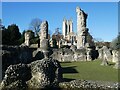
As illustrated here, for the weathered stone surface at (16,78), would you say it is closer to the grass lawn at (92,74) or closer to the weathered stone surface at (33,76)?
the weathered stone surface at (33,76)

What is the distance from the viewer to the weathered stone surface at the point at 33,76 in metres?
8.12

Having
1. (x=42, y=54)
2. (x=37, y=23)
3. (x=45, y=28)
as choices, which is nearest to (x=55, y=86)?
(x=42, y=54)

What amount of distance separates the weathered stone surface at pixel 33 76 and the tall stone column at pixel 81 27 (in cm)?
3015

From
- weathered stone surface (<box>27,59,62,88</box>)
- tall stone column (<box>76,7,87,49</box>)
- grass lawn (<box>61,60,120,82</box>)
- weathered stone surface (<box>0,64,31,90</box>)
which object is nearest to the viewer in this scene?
weathered stone surface (<box>0,64,31,90</box>)

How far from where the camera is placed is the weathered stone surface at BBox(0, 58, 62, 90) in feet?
26.7

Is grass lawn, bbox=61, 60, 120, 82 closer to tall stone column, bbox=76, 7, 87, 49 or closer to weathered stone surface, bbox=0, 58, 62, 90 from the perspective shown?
weathered stone surface, bbox=0, 58, 62, 90

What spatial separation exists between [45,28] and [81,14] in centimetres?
743

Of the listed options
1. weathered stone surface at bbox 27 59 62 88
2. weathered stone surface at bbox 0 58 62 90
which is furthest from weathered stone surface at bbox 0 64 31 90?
weathered stone surface at bbox 27 59 62 88

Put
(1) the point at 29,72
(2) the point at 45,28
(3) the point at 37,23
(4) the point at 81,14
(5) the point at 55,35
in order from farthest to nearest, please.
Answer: (5) the point at 55,35 → (3) the point at 37,23 → (4) the point at 81,14 → (2) the point at 45,28 → (1) the point at 29,72

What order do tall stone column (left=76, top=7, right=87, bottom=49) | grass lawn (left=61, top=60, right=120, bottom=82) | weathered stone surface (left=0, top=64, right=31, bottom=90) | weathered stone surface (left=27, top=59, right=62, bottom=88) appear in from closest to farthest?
weathered stone surface (left=0, top=64, right=31, bottom=90), weathered stone surface (left=27, top=59, right=62, bottom=88), grass lawn (left=61, top=60, right=120, bottom=82), tall stone column (left=76, top=7, right=87, bottom=49)

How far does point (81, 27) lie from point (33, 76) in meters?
31.2

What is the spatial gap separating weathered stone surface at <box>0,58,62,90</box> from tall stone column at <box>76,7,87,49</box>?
30150mm

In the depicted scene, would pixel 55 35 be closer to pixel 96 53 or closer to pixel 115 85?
pixel 96 53

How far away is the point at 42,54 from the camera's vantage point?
30656 mm
